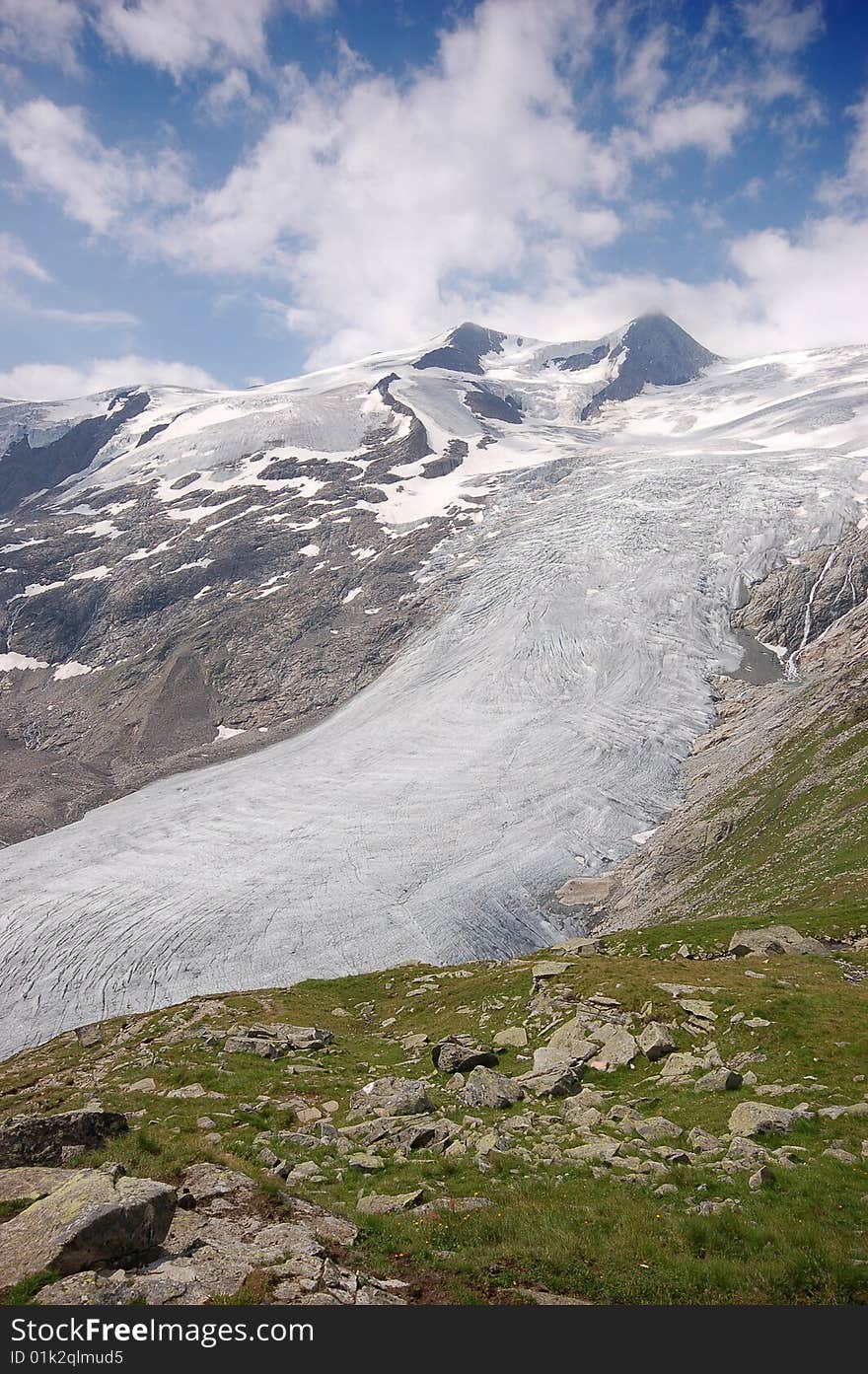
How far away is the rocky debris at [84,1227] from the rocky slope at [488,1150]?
0.04 metres

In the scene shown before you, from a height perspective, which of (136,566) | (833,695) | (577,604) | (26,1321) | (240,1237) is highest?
(136,566)

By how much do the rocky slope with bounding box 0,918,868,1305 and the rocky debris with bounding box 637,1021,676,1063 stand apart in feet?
0.24

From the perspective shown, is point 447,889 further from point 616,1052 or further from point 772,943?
point 616,1052

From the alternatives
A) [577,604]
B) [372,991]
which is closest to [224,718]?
[577,604]

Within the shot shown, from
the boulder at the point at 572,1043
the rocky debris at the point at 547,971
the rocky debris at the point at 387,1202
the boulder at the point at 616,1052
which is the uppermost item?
the rocky debris at the point at 387,1202

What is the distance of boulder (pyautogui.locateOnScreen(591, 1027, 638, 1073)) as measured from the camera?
20.8 meters

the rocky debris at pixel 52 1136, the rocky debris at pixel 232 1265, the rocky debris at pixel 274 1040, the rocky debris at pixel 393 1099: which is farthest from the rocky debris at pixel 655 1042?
the rocky debris at pixel 52 1136

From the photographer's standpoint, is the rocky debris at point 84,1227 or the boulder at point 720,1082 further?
the boulder at point 720,1082

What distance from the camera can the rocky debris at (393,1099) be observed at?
1952cm

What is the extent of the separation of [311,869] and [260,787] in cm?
2099

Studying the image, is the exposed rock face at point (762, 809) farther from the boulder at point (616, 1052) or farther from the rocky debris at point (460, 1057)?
the rocky debris at point (460, 1057)

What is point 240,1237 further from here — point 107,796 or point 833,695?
point 107,796

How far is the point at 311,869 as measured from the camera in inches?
2562

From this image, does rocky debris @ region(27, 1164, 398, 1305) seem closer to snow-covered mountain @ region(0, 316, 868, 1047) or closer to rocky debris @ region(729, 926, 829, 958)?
rocky debris @ region(729, 926, 829, 958)
